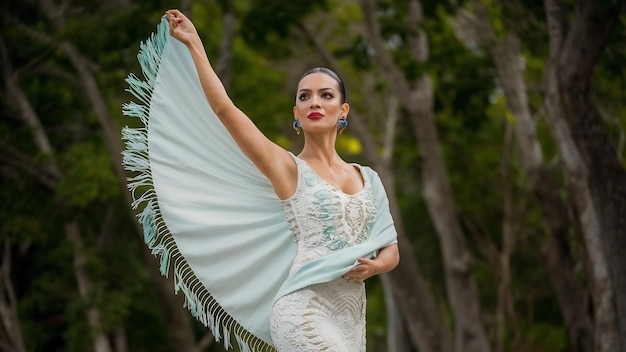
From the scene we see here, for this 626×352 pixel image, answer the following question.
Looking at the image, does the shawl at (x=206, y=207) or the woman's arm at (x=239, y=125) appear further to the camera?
the shawl at (x=206, y=207)

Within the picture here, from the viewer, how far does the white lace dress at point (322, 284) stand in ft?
15.8

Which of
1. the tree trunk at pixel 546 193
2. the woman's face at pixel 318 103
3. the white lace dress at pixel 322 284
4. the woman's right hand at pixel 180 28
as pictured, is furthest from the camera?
the tree trunk at pixel 546 193

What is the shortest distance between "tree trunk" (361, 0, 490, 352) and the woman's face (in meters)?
9.90

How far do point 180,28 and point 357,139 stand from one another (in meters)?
11.5

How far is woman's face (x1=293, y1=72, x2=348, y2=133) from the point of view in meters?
5.16

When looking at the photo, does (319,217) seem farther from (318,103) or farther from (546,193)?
(546,193)

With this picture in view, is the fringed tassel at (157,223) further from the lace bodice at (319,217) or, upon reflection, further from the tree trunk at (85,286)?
the tree trunk at (85,286)

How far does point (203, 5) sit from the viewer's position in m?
18.8

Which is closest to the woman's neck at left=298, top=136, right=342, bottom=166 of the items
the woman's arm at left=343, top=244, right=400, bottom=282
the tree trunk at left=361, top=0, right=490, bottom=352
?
the woman's arm at left=343, top=244, right=400, bottom=282

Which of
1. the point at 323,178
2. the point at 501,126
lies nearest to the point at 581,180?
the point at 323,178

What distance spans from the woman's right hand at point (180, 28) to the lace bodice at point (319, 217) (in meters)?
0.68

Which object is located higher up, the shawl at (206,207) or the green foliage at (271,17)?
the green foliage at (271,17)

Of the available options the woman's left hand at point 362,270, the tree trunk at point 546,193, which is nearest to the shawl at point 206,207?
the woman's left hand at point 362,270

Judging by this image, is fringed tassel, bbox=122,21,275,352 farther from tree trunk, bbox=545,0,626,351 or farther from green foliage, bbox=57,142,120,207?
green foliage, bbox=57,142,120,207
